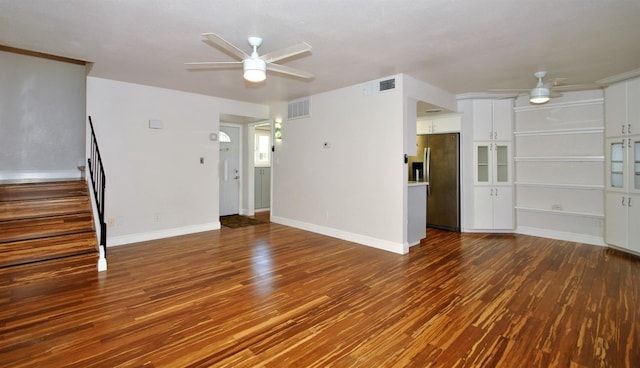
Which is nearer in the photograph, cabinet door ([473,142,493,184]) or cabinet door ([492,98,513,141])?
cabinet door ([492,98,513,141])

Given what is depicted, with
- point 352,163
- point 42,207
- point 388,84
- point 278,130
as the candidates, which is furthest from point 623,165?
point 42,207

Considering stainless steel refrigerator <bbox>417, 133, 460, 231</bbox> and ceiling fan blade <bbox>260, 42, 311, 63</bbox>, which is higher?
ceiling fan blade <bbox>260, 42, 311, 63</bbox>

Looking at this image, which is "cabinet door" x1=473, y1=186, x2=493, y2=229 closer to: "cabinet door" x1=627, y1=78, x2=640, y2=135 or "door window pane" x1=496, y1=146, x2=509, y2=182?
"door window pane" x1=496, y1=146, x2=509, y2=182

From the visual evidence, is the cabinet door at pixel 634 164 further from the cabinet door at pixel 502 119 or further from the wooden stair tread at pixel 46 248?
the wooden stair tread at pixel 46 248

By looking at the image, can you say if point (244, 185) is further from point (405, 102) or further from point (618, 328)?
point (618, 328)

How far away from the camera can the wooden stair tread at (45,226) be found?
3426 mm

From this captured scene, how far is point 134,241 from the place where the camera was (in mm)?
4961

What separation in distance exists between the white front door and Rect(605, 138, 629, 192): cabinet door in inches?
274

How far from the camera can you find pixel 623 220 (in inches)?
174

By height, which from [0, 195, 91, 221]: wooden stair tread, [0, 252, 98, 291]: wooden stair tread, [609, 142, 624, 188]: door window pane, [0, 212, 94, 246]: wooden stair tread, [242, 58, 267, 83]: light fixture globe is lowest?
[0, 252, 98, 291]: wooden stair tread

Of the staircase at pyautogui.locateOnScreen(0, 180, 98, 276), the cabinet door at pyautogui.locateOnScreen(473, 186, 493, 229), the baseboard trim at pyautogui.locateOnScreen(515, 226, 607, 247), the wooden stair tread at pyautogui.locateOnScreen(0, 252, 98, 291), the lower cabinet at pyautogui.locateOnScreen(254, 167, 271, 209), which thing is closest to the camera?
the wooden stair tread at pyautogui.locateOnScreen(0, 252, 98, 291)

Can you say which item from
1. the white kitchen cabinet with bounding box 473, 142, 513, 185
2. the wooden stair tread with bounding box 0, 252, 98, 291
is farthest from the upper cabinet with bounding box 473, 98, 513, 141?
the wooden stair tread with bounding box 0, 252, 98, 291

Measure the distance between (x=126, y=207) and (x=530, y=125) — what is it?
706cm

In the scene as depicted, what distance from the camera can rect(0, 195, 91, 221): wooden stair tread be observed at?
3.56 metres
